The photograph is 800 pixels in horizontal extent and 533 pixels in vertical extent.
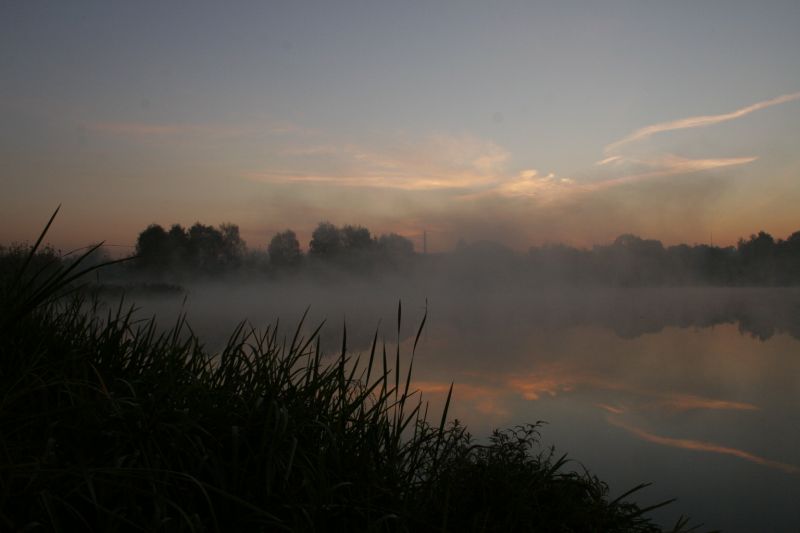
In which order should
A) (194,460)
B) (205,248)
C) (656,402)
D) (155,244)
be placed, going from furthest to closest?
(205,248)
(155,244)
(656,402)
(194,460)

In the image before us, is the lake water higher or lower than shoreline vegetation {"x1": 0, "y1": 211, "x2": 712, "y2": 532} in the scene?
lower

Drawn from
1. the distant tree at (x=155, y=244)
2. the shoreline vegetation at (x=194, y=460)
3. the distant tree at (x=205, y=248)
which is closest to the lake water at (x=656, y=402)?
the shoreline vegetation at (x=194, y=460)

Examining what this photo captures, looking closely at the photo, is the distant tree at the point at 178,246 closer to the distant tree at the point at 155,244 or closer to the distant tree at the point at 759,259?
the distant tree at the point at 155,244

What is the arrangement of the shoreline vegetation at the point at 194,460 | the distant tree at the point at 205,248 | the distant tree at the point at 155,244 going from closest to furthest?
the shoreline vegetation at the point at 194,460 → the distant tree at the point at 155,244 → the distant tree at the point at 205,248

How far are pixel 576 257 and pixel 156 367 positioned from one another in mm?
75103

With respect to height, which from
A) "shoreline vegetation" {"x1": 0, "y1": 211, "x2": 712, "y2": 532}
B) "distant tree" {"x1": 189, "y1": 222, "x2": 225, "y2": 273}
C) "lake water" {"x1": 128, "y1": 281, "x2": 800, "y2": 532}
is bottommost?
"lake water" {"x1": 128, "y1": 281, "x2": 800, "y2": 532}

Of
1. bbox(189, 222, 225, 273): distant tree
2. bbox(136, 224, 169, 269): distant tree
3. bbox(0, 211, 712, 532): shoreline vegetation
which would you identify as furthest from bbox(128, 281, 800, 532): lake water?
bbox(189, 222, 225, 273): distant tree

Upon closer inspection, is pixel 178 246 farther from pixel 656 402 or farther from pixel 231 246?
pixel 656 402

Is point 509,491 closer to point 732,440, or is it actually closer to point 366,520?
point 366,520

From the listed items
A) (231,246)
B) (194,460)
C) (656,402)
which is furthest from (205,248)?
(194,460)

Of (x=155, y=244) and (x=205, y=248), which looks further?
(x=205, y=248)

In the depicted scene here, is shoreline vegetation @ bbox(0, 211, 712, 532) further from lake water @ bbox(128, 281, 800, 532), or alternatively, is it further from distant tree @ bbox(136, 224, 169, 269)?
distant tree @ bbox(136, 224, 169, 269)

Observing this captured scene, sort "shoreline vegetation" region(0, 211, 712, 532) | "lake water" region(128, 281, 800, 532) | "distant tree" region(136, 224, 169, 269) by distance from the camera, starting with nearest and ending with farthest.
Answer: "shoreline vegetation" region(0, 211, 712, 532), "lake water" region(128, 281, 800, 532), "distant tree" region(136, 224, 169, 269)

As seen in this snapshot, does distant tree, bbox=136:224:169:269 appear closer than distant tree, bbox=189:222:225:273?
Yes
